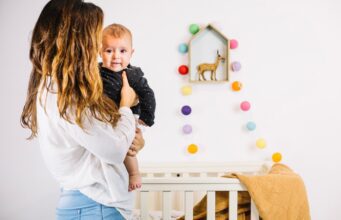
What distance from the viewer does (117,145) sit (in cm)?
111

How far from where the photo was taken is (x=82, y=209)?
1187 mm

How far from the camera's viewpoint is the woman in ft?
3.58

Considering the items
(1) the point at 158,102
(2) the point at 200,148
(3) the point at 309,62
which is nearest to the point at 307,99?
(3) the point at 309,62

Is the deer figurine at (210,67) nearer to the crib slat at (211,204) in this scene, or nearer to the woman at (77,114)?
the crib slat at (211,204)

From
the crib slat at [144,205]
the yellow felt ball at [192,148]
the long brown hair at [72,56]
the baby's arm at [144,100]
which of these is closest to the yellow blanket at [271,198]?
the crib slat at [144,205]

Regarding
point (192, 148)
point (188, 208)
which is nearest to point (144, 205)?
point (188, 208)

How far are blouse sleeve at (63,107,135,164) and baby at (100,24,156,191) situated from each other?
0.25 meters

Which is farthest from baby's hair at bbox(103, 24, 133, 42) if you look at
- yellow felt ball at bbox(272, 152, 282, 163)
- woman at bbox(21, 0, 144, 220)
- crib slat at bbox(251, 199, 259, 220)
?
yellow felt ball at bbox(272, 152, 282, 163)

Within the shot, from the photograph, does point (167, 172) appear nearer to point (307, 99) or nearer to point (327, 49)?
point (307, 99)

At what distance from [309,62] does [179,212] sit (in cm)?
117

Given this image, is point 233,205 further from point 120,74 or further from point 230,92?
point 230,92

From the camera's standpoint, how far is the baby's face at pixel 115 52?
1.47 metres

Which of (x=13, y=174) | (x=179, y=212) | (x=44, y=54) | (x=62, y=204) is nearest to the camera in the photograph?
(x=44, y=54)

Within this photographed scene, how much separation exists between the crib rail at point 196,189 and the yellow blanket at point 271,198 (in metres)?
0.05
